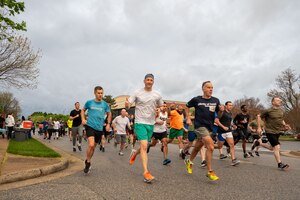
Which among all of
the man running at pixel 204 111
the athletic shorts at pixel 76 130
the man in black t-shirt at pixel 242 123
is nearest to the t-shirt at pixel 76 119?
the athletic shorts at pixel 76 130

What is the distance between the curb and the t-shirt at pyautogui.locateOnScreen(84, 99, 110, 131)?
1.19m

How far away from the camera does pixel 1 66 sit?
21469 millimetres

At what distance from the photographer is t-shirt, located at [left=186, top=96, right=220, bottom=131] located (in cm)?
584

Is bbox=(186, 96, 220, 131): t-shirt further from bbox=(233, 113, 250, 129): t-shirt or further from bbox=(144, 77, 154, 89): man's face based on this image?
bbox=(233, 113, 250, 129): t-shirt

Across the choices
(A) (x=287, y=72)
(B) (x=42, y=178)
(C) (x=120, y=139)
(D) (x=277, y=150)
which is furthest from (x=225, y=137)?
(A) (x=287, y=72)

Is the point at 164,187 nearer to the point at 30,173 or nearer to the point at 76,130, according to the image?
the point at 30,173

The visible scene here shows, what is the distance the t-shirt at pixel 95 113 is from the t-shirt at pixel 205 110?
2.15 m

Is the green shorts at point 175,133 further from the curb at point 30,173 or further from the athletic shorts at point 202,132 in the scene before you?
the curb at point 30,173

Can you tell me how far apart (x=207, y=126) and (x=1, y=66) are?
66.3ft

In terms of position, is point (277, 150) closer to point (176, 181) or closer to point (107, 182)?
point (176, 181)

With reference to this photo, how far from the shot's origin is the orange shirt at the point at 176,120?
9375mm

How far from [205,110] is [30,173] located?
3670 mm

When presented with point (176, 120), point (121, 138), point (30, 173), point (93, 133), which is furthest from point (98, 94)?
point (121, 138)

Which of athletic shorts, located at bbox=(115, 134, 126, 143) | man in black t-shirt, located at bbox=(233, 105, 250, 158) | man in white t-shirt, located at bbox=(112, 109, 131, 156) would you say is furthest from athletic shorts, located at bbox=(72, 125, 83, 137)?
man in black t-shirt, located at bbox=(233, 105, 250, 158)
